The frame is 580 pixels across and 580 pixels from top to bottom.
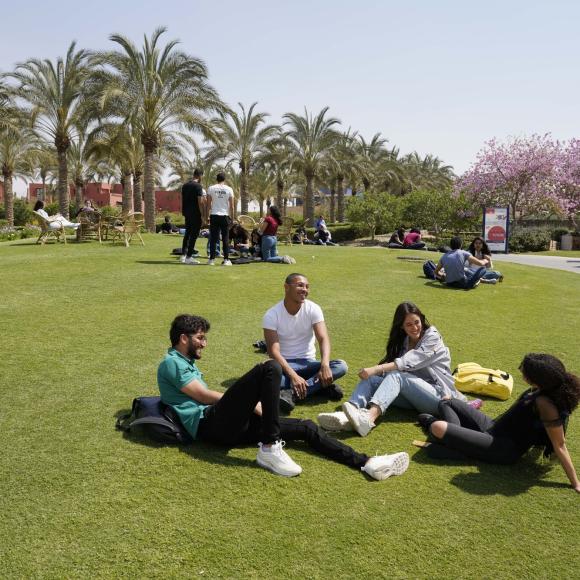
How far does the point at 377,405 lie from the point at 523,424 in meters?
1.12

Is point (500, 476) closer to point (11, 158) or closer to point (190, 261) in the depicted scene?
point (190, 261)

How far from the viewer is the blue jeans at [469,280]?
1191 centimetres

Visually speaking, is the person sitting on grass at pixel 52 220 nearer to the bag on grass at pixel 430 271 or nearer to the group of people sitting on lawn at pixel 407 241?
the bag on grass at pixel 430 271

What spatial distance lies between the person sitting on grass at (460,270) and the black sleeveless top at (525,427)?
7959 mm

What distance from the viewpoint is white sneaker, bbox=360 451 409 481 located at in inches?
152

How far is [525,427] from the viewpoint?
408 centimetres

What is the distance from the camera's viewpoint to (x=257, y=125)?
1480 inches

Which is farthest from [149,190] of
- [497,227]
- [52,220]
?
[497,227]

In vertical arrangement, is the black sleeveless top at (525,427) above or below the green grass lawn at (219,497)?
above

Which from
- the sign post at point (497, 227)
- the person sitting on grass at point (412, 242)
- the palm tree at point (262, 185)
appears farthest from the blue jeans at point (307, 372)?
the palm tree at point (262, 185)

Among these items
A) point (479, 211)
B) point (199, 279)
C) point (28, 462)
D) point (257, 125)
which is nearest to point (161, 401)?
point (28, 462)

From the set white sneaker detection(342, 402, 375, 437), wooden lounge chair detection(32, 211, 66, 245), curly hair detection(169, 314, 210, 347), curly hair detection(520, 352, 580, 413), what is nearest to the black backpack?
curly hair detection(169, 314, 210, 347)

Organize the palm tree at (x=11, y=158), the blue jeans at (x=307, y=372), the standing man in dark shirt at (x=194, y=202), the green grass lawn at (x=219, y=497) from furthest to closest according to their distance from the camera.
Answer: the palm tree at (x=11, y=158) → the standing man in dark shirt at (x=194, y=202) → the blue jeans at (x=307, y=372) → the green grass lawn at (x=219, y=497)

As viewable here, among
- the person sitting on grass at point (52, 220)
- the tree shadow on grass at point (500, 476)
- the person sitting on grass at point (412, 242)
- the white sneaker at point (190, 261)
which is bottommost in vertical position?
the tree shadow on grass at point (500, 476)
